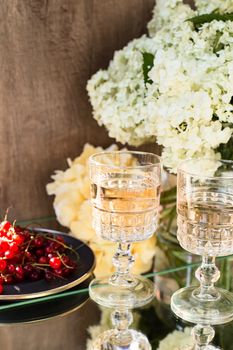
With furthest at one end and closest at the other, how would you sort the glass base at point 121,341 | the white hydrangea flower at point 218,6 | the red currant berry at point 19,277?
the white hydrangea flower at point 218,6
the red currant berry at point 19,277
the glass base at point 121,341

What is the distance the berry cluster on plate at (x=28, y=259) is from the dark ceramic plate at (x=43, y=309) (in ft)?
0.11

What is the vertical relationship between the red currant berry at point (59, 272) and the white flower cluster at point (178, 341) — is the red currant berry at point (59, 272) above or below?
above

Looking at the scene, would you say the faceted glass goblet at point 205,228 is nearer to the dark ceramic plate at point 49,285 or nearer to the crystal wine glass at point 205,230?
the crystal wine glass at point 205,230

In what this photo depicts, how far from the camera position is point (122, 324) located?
3.00ft

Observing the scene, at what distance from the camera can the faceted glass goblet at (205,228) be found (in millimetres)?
876

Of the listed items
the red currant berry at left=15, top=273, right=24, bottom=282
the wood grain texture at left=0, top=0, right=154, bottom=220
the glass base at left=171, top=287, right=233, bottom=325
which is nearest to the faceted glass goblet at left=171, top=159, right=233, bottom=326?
the glass base at left=171, top=287, right=233, bottom=325

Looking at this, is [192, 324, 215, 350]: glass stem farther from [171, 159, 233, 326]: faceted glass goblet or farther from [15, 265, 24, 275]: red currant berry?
[15, 265, 24, 275]: red currant berry

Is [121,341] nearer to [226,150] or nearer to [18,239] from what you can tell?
[18,239]

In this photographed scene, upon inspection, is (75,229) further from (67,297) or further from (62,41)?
(62,41)

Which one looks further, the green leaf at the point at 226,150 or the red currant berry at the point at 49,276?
the green leaf at the point at 226,150

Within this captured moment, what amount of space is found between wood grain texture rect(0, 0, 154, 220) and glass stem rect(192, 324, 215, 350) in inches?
17.5

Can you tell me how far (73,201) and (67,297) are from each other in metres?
0.23

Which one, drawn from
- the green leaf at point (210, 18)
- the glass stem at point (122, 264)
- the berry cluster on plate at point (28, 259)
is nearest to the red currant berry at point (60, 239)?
the berry cluster on plate at point (28, 259)

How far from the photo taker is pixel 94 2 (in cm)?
119
